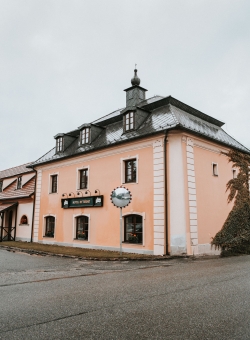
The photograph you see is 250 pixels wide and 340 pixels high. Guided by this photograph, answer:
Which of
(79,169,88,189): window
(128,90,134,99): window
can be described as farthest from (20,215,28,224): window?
(128,90,134,99): window

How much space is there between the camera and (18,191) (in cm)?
2458

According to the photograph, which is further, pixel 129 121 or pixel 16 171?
pixel 16 171

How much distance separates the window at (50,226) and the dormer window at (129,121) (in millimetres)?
8691

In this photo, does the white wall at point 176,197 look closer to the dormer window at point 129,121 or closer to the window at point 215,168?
the dormer window at point 129,121

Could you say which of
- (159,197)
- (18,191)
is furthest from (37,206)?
(159,197)

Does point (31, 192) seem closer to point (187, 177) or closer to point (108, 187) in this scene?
point (108, 187)

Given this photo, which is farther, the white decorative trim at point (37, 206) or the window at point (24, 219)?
the window at point (24, 219)

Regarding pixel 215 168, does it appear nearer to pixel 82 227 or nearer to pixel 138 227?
pixel 138 227

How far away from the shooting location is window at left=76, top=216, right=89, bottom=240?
17469 millimetres

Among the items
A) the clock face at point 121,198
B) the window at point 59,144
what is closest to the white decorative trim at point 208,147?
the clock face at point 121,198

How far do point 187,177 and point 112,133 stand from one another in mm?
6195

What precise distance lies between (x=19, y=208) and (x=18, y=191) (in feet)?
5.62

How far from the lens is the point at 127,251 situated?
14.6 metres

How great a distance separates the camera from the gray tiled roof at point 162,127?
48.1 ft
